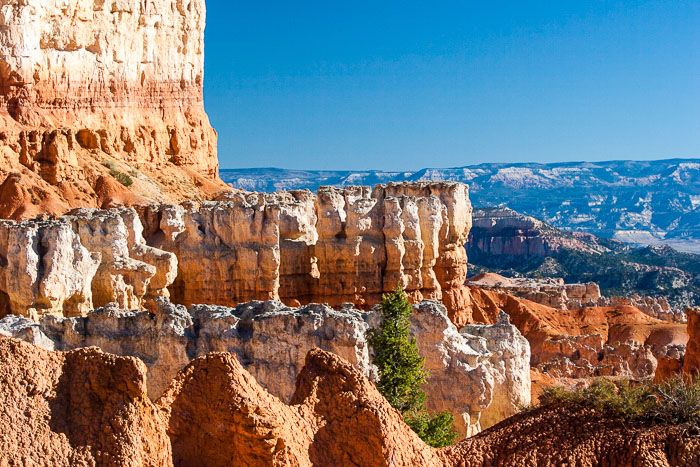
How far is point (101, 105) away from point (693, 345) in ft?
126

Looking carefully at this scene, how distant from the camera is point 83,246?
1064 inches

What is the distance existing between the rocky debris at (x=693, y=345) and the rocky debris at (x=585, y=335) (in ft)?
29.1

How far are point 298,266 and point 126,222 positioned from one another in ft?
21.9

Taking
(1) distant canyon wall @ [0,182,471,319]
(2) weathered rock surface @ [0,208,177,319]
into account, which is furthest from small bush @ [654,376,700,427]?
(2) weathered rock surface @ [0,208,177,319]

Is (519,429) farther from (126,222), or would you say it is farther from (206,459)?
(126,222)

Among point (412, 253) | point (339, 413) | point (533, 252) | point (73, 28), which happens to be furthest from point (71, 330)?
point (533, 252)

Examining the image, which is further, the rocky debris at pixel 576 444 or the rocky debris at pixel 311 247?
the rocky debris at pixel 311 247

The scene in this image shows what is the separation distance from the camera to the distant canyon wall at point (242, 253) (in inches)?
1003

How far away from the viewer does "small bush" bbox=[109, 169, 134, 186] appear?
175 ft

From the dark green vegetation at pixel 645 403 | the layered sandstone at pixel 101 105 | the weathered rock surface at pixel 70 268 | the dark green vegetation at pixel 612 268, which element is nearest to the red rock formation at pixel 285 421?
the dark green vegetation at pixel 645 403

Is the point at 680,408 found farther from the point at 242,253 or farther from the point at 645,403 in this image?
the point at 242,253

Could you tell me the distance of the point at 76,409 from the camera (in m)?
11.0

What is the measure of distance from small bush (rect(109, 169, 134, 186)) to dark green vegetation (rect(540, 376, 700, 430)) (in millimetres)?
41147

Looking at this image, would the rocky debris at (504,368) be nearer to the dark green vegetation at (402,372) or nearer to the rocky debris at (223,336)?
the dark green vegetation at (402,372)
